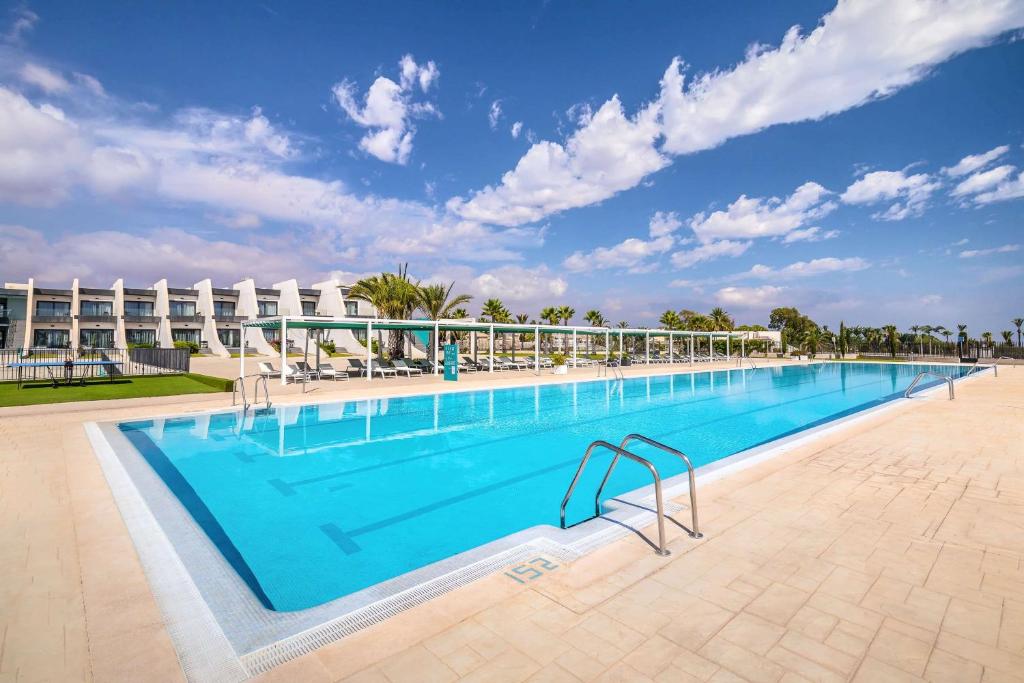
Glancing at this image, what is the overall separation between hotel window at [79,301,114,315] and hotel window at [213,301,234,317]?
8596 mm

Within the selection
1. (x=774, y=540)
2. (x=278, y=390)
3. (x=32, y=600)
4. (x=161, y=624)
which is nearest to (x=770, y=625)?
(x=774, y=540)

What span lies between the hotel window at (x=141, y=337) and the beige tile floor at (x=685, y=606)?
4381 cm

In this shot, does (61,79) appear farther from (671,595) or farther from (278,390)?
(671,595)

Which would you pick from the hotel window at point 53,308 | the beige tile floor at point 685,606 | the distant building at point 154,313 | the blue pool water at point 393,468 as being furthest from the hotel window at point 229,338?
the beige tile floor at point 685,606

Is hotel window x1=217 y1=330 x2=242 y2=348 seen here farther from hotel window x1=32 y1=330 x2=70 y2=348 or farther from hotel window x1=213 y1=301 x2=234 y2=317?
hotel window x1=32 y1=330 x2=70 y2=348

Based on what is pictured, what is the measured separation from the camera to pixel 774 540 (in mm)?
3727

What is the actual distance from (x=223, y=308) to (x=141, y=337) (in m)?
6.88

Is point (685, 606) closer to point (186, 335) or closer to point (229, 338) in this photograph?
point (229, 338)

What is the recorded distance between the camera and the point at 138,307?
41500mm

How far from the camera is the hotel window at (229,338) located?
40622mm

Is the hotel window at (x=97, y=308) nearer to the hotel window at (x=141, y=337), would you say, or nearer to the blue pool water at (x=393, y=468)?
the hotel window at (x=141, y=337)

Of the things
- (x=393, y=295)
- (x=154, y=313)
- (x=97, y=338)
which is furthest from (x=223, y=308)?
(x=393, y=295)

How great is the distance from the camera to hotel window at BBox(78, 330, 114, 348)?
128 feet

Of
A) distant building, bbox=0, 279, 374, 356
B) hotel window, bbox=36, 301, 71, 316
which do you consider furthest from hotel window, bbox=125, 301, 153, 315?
hotel window, bbox=36, 301, 71, 316
